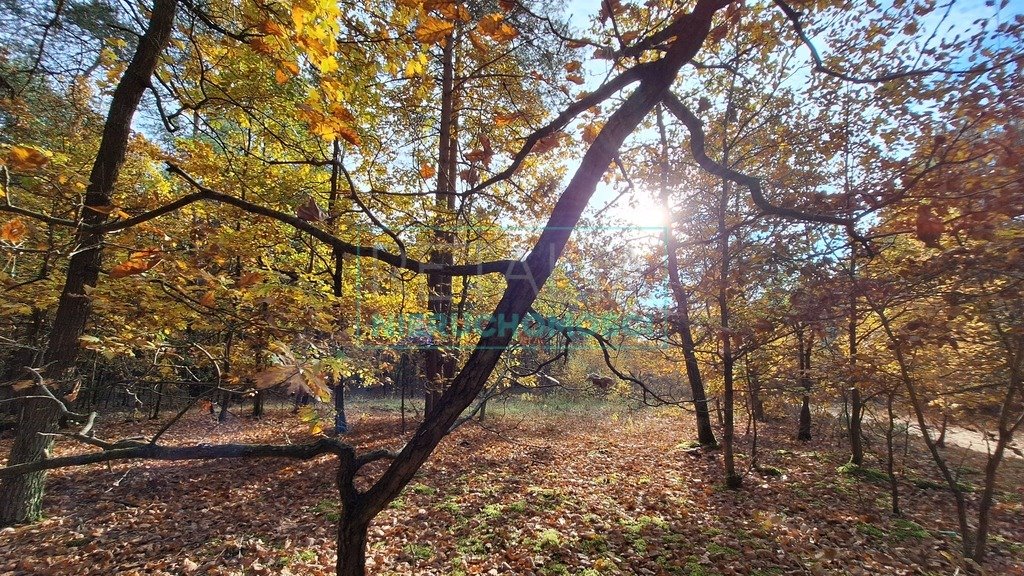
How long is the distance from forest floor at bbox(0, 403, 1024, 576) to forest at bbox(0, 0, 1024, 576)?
0.06 m

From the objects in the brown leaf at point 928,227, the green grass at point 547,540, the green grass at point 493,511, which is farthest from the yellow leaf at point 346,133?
the green grass at point 493,511

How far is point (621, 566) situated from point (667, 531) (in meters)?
1.25

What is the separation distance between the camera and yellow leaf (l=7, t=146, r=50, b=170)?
180cm

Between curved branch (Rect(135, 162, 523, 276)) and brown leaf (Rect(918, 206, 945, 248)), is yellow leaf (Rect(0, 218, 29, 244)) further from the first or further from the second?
brown leaf (Rect(918, 206, 945, 248))

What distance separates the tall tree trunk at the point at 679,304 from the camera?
5.00m

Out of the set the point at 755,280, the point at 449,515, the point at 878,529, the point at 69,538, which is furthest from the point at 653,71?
the point at 69,538

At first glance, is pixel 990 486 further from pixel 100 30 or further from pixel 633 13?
pixel 100 30

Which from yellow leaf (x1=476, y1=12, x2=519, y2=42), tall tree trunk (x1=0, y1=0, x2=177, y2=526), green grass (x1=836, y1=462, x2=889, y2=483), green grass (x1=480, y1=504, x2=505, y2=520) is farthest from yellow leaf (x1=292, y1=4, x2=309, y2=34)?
green grass (x1=836, y1=462, x2=889, y2=483)

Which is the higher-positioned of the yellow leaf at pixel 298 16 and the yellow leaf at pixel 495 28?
the yellow leaf at pixel 495 28

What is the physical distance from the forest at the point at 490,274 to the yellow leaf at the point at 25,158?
15 millimetres

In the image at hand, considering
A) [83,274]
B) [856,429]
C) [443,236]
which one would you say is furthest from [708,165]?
[856,429]

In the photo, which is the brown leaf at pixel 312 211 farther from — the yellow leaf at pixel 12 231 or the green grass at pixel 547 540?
the green grass at pixel 547 540

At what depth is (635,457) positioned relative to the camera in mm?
9531

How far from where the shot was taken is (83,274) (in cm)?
481
